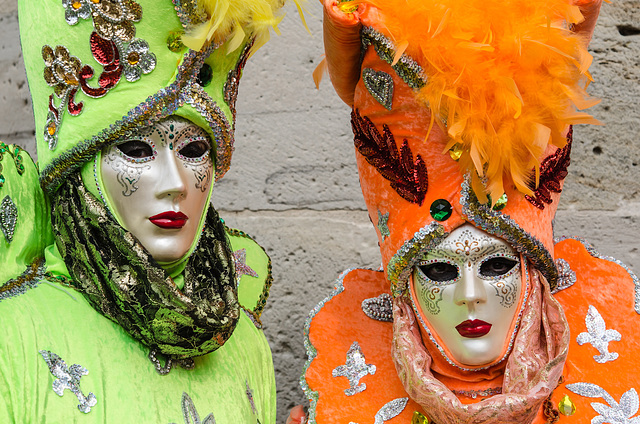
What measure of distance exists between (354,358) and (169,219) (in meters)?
0.67

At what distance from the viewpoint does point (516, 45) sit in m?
1.81

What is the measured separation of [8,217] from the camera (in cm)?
Answer: 176

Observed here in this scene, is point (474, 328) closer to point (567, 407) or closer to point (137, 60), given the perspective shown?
point (567, 407)

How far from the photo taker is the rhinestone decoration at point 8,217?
1.74 metres

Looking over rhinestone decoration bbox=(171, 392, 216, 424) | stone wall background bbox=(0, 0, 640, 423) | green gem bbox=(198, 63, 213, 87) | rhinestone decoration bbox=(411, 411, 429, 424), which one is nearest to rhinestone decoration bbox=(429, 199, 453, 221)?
rhinestone decoration bbox=(411, 411, 429, 424)

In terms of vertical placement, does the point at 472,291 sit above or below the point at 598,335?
above

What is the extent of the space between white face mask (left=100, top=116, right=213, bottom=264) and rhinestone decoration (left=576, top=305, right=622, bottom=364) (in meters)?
1.03

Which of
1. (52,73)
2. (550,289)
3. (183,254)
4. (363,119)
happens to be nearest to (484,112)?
(363,119)

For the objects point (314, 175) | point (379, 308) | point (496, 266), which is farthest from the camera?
point (314, 175)

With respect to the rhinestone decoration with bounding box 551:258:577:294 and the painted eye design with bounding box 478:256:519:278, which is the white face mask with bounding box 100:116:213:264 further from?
the rhinestone decoration with bounding box 551:258:577:294

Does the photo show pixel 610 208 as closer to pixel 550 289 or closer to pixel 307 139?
pixel 550 289

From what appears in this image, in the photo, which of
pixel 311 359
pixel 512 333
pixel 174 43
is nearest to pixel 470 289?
pixel 512 333

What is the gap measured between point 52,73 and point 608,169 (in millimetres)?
1936

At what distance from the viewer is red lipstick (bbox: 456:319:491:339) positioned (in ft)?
6.43
